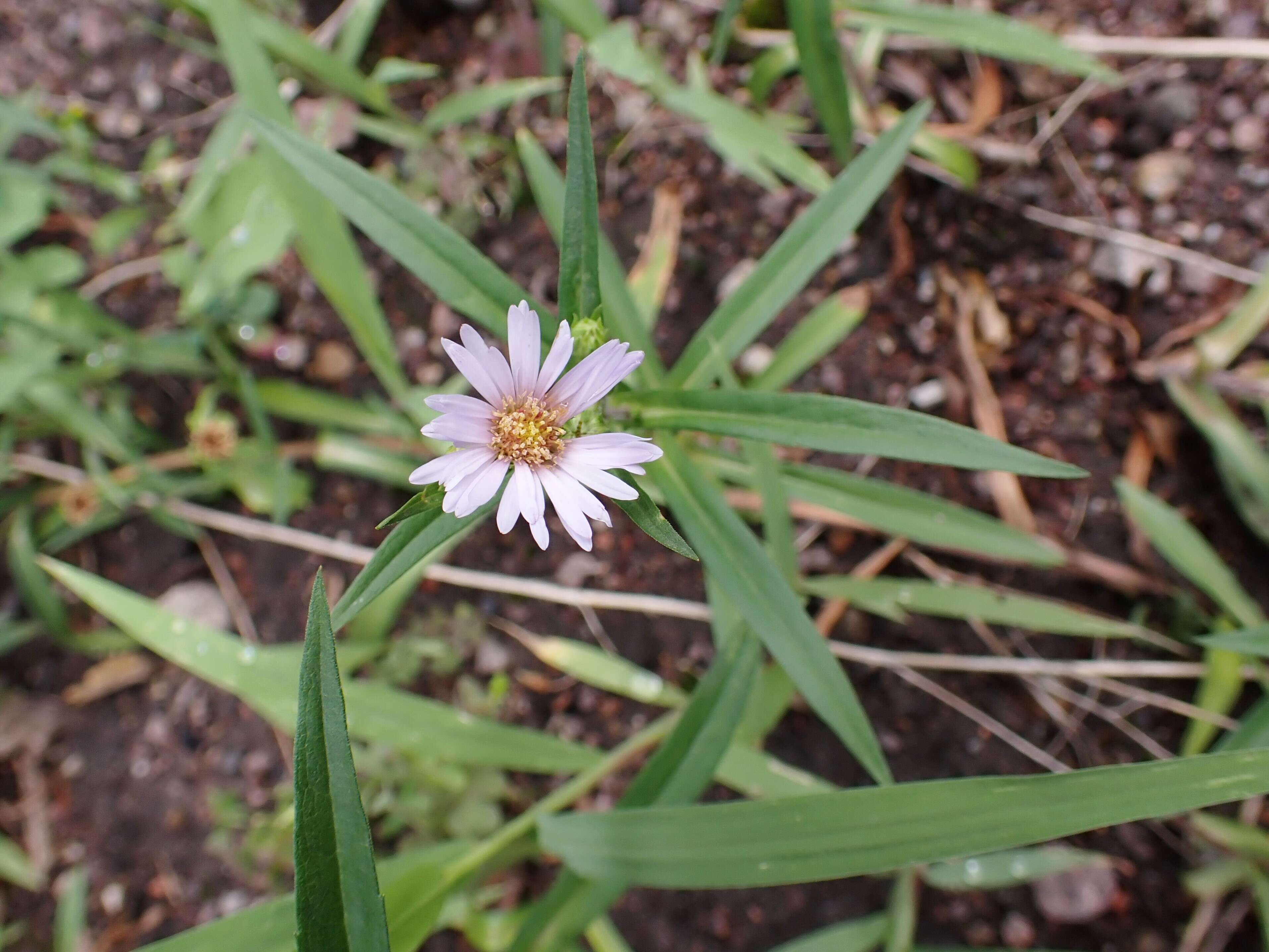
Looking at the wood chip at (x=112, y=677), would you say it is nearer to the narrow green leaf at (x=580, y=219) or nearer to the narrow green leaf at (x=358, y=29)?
the narrow green leaf at (x=358, y=29)

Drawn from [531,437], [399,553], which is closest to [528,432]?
[531,437]

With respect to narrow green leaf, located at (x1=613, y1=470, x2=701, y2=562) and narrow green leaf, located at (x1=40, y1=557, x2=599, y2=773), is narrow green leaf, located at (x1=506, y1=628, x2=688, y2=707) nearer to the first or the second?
narrow green leaf, located at (x1=40, y1=557, x2=599, y2=773)

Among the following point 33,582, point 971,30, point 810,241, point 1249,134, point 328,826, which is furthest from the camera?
point 33,582

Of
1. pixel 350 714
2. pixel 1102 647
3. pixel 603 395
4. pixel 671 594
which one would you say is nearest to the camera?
pixel 603 395

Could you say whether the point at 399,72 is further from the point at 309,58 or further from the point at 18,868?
the point at 18,868

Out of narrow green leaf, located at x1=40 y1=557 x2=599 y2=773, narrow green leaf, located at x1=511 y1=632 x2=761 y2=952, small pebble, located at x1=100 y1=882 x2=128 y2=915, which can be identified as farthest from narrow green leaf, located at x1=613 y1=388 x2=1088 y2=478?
small pebble, located at x1=100 y1=882 x2=128 y2=915

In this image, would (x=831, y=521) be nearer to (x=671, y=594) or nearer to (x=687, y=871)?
(x=671, y=594)

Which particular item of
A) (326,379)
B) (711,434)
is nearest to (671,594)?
(711,434)
